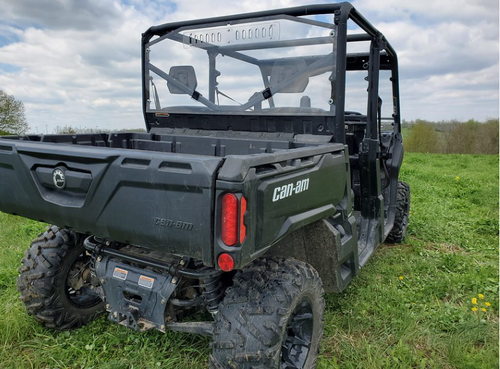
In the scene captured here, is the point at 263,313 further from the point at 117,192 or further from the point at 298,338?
the point at 117,192

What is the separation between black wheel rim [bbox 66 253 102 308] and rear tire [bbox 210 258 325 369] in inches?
Result: 55.6

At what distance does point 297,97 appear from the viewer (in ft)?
10.5

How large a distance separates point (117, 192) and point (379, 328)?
2.28 m

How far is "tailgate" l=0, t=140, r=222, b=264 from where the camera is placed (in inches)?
73.7

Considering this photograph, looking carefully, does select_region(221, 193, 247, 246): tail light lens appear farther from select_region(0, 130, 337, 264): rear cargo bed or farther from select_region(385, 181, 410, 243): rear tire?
select_region(385, 181, 410, 243): rear tire

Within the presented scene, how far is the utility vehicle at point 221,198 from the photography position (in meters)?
1.92

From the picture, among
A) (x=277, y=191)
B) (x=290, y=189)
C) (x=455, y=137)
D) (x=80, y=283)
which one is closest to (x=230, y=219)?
(x=277, y=191)

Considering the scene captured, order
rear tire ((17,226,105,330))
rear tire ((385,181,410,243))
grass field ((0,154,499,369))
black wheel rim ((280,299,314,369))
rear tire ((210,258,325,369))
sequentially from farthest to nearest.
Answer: rear tire ((385,181,410,243)) → rear tire ((17,226,105,330)) → grass field ((0,154,499,369)) → black wheel rim ((280,299,314,369)) → rear tire ((210,258,325,369))

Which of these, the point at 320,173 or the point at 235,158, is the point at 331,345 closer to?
the point at 320,173

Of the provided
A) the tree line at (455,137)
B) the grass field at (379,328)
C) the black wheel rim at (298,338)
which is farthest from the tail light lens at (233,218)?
the tree line at (455,137)

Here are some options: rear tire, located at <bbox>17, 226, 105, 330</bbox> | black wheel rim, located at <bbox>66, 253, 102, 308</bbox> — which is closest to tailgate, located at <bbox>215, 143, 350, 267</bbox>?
rear tire, located at <bbox>17, 226, 105, 330</bbox>

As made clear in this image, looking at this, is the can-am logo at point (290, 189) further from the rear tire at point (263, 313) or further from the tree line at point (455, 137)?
the tree line at point (455, 137)

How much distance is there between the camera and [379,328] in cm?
323

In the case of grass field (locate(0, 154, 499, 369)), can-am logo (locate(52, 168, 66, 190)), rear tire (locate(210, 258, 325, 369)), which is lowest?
grass field (locate(0, 154, 499, 369))
